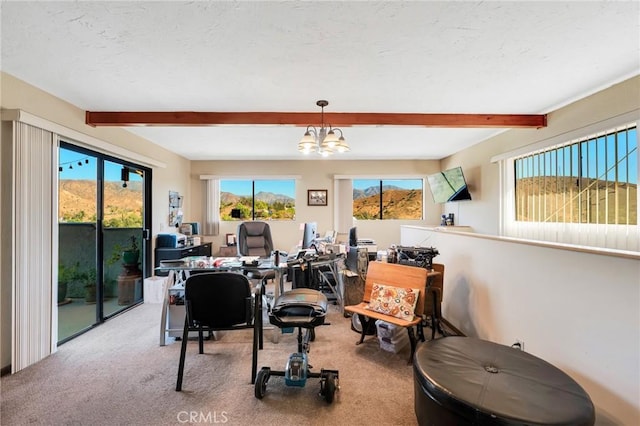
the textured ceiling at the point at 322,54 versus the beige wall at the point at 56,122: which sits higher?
the textured ceiling at the point at 322,54

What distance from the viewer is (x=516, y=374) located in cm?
149

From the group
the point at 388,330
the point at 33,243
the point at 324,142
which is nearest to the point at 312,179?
the point at 324,142

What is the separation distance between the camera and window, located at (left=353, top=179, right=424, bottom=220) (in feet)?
20.0

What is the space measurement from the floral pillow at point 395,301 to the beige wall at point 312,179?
337 centimetres

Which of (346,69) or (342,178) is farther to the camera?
(342,178)

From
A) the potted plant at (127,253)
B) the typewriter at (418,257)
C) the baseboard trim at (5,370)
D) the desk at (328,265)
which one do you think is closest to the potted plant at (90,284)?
the potted plant at (127,253)

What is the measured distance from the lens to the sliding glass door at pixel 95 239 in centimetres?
299

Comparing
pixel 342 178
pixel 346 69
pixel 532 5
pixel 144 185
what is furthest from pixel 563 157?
pixel 144 185

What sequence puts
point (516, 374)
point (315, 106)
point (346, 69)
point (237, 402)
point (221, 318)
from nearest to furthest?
point (516, 374), point (237, 402), point (221, 318), point (346, 69), point (315, 106)

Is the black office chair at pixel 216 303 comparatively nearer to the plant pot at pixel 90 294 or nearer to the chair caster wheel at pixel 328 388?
the chair caster wheel at pixel 328 388

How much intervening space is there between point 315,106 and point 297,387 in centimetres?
270

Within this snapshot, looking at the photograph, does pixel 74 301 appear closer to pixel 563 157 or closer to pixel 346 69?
pixel 346 69

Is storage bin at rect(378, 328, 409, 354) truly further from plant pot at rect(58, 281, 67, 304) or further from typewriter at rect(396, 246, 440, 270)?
plant pot at rect(58, 281, 67, 304)

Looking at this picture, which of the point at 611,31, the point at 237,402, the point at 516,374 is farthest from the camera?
the point at 237,402
